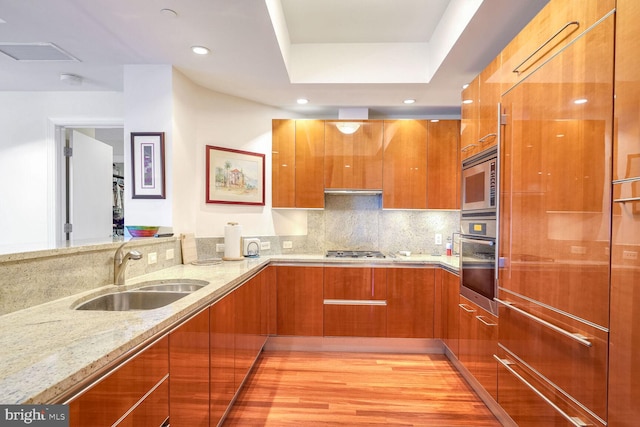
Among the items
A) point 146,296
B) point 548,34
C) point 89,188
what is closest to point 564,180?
point 548,34

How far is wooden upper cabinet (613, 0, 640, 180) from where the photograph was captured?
3.07 ft

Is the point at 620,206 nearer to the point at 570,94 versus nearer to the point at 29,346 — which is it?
the point at 570,94

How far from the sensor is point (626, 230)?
971 millimetres

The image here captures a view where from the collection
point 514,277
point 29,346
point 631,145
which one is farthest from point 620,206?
point 29,346

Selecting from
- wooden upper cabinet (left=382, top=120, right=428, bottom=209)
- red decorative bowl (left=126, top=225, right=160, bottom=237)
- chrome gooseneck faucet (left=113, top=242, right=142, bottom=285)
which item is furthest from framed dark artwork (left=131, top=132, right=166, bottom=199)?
wooden upper cabinet (left=382, top=120, right=428, bottom=209)

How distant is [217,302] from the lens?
1579 millimetres

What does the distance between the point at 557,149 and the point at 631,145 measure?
331mm

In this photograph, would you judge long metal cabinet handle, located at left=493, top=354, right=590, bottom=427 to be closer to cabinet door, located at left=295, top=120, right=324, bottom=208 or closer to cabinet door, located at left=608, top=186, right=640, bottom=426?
cabinet door, located at left=608, top=186, right=640, bottom=426

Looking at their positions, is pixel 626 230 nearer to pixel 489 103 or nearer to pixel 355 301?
pixel 489 103

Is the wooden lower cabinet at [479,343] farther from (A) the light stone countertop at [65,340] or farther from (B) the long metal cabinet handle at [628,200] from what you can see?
(A) the light stone countertop at [65,340]

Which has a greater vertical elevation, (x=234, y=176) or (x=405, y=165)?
(x=405, y=165)

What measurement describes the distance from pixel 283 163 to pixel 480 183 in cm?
189

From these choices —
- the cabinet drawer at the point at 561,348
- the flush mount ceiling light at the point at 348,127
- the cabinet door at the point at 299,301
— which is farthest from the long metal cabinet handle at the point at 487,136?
the cabinet door at the point at 299,301

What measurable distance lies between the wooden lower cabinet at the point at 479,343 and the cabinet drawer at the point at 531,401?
3.7 inches
